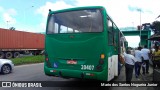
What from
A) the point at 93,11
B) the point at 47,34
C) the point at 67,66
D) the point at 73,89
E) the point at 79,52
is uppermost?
the point at 93,11

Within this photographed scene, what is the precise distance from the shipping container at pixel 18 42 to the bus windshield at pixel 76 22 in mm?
20175

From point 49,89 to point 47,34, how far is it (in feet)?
6.72

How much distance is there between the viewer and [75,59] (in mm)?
7824

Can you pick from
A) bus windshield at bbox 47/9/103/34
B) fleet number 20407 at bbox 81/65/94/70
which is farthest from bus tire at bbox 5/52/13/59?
fleet number 20407 at bbox 81/65/94/70

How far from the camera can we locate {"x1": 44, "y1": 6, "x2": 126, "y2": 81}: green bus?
7477 mm

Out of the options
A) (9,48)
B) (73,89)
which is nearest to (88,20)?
(73,89)

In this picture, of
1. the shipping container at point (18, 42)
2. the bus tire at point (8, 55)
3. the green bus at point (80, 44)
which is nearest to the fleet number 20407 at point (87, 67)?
the green bus at point (80, 44)

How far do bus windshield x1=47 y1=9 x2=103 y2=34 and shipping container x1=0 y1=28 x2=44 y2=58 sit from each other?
66.2 feet

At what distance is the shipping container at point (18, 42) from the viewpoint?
27.7 meters

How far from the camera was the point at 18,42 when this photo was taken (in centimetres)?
3062

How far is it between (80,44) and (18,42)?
958 inches

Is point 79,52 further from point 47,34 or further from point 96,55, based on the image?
point 47,34

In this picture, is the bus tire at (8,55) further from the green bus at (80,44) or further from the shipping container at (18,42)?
the green bus at (80,44)

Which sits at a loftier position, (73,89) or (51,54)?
(51,54)
